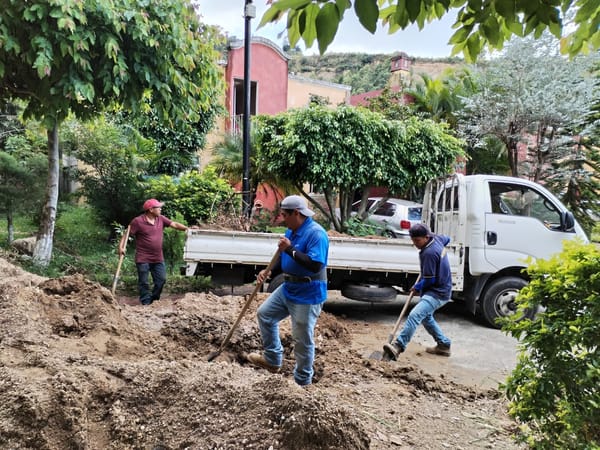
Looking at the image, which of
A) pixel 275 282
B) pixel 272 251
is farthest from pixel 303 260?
pixel 275 282

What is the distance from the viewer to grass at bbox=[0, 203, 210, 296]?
8891mm

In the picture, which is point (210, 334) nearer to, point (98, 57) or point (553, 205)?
point (98, 57)

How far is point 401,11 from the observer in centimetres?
214

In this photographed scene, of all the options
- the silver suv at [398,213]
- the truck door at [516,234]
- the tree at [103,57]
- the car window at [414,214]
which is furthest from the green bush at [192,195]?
the car window at [414,214]

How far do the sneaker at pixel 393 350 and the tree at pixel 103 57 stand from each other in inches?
176

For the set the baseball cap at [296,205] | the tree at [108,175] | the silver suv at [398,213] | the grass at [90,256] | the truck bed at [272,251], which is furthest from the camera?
the silver suv at [398,213]

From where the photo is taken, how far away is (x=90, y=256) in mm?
A: 10672

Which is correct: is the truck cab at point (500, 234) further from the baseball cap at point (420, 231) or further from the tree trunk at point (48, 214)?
the tree trunk at point (48, 214)

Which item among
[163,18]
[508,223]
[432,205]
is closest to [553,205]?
[508,223]

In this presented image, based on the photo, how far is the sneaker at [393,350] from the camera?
219 inches

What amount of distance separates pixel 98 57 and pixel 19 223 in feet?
30.5

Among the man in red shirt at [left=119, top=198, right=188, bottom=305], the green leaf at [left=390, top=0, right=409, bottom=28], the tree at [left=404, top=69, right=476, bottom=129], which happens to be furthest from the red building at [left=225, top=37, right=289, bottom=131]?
the green leaf at [left=390, top=0, right=409, bottom=28]

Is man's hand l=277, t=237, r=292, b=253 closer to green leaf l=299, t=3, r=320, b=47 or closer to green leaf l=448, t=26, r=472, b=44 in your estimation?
green leaf l=448, t=26, r=472, b=44

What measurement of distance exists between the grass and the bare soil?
9.25 feet
